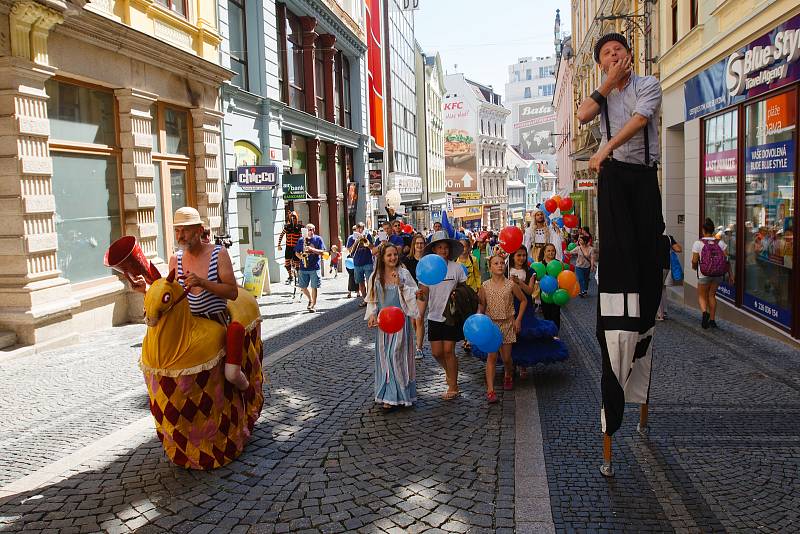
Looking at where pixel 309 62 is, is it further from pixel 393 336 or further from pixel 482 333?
pixel 482 333

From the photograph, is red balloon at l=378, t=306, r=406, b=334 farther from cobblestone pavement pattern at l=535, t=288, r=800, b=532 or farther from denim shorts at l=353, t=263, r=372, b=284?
denim shorts at l=353, t=263, r=372, b=284

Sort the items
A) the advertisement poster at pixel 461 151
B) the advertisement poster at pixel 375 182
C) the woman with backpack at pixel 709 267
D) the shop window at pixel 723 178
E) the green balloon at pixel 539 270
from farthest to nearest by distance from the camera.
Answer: the advertisement poster at pixel 461 151, the advertisement poster at pixel 375 182, the shop window at pixel 723 178, the woman with backpack at pixel 709 267, the green balloon at pixel 539 270

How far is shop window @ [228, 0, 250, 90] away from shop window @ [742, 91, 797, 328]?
12.8 meters

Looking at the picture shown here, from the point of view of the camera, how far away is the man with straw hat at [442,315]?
739 centimetres

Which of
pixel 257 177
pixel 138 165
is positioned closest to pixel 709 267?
pixel 138 165

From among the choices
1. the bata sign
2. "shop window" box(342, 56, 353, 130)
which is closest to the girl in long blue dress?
the bata sign

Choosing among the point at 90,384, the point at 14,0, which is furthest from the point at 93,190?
the point at 90,384

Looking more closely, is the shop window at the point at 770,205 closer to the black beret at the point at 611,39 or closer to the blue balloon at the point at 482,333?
the blue balloon at the point at 482,333

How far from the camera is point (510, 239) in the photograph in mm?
8891

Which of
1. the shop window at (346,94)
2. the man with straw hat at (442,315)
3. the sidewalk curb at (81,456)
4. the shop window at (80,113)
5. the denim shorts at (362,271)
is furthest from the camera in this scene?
the shop window at (346,94)

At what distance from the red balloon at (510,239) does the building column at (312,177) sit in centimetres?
1590

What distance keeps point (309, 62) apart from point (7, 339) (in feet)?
54.1

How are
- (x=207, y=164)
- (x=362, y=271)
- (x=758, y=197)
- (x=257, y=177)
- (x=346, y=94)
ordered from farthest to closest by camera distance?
(x=346, y=94) → (x=257, y=177) → (x=207, y=164) → (x=362, y=271) → (x=758, y=197)

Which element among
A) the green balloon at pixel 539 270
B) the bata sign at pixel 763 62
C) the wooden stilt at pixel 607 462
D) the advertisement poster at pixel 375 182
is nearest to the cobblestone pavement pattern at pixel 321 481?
the wooden stilt at pixel 607 462
